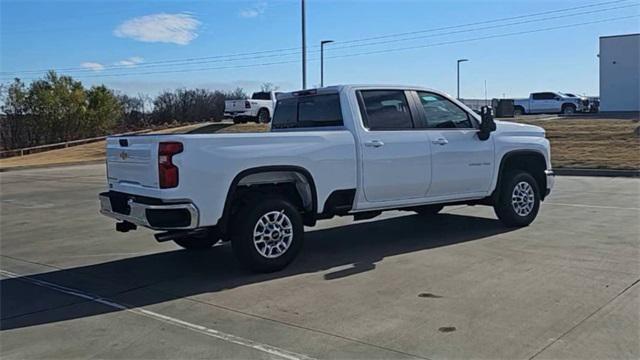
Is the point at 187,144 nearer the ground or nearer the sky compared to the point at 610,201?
nearer the sky

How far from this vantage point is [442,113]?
8.49 metres

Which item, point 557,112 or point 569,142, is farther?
point 557,112

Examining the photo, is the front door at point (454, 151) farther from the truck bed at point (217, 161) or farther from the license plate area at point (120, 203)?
the license plate area at point (120, 203)

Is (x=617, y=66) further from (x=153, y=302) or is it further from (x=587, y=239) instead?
(x=153, y=302)

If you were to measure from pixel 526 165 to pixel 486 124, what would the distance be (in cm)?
139

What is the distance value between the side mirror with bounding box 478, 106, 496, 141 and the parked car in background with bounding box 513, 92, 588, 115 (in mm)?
40546

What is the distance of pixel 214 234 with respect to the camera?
6.95 m

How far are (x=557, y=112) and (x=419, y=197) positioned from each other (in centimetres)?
4311

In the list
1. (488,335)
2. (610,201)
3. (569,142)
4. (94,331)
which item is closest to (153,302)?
(94,331)

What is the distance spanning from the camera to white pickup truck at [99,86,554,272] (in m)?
6.29

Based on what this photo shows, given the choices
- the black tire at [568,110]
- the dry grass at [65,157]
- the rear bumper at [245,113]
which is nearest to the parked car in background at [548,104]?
the black tire at [568,110]

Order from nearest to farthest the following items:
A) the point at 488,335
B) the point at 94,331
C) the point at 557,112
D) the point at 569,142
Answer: the point at 488,335
the point at 94,331
the point at 569,142
the point at 557,112

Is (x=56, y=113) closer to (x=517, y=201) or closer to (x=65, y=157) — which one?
(x=65, y=157)

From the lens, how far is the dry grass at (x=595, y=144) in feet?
63.2
